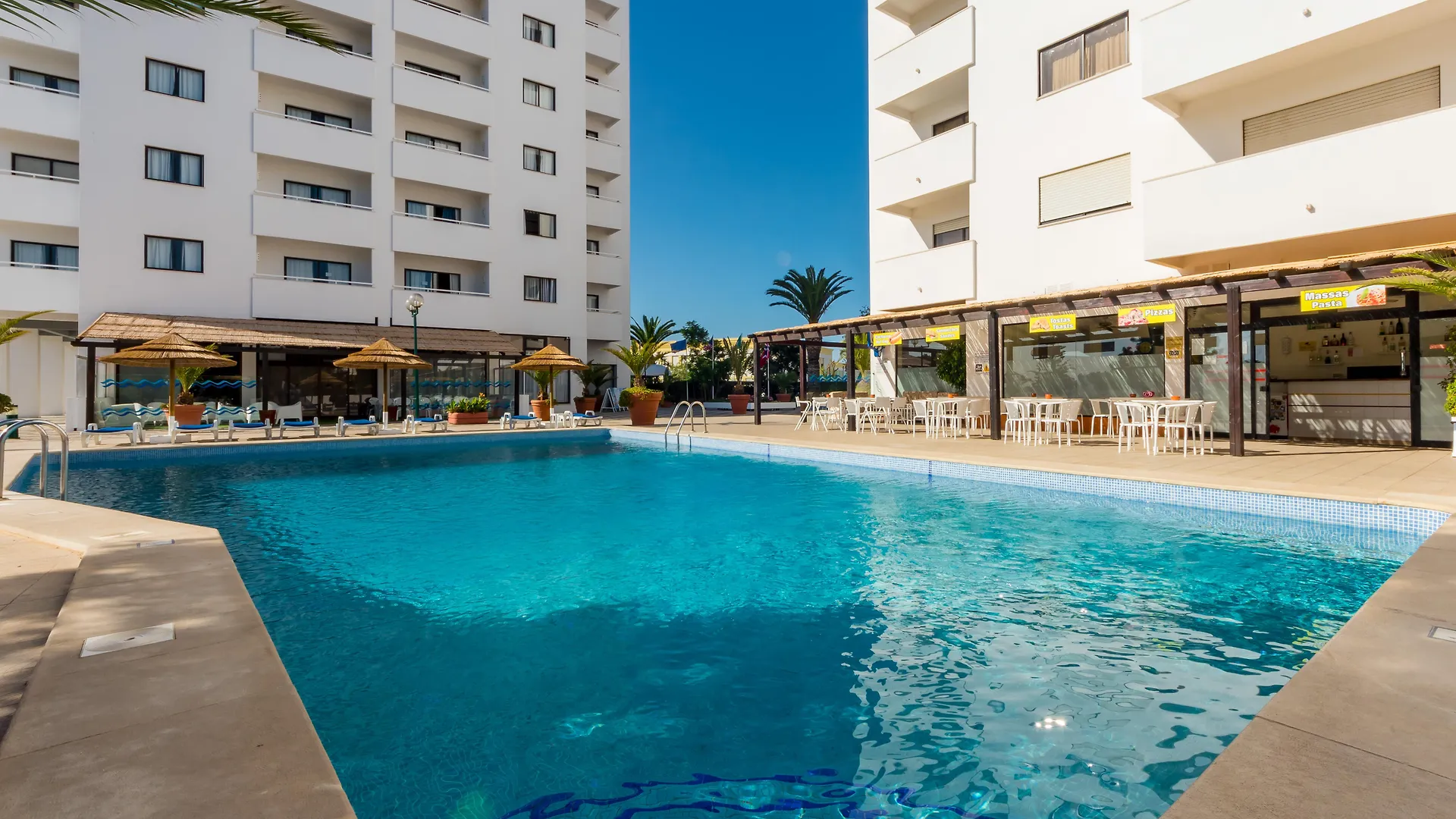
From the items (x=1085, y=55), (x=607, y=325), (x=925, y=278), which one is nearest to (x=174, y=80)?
(x=607, y=325)

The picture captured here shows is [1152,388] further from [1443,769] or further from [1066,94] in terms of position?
[1443,769]

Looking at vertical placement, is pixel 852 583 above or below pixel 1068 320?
below

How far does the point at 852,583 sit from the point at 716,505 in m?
3.39

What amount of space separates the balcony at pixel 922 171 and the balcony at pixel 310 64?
53.1ft

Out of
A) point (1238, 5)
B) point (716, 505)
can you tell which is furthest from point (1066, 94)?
point (716, 505)

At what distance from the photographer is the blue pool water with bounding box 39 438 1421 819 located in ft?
9.02

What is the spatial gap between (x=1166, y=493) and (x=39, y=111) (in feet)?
88.1

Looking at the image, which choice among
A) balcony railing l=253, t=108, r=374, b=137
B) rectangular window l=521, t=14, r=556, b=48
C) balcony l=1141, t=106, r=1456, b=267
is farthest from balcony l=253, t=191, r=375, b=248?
balcony l=1141, t=106, r=1456, b=267

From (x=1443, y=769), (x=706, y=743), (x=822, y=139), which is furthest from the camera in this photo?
(x=822, y=139)

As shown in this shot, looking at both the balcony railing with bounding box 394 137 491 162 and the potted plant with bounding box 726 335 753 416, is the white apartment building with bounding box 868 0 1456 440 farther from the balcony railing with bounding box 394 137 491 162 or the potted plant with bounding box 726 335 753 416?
the potted plant with bounding box 726 335 753 416

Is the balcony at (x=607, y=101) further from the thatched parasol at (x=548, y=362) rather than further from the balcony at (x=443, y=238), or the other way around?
the thatched parasol at (x=548, y=362)

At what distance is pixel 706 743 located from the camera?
3.05m

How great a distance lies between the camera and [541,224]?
89.4ft

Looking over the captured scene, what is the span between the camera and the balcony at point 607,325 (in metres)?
30.2
